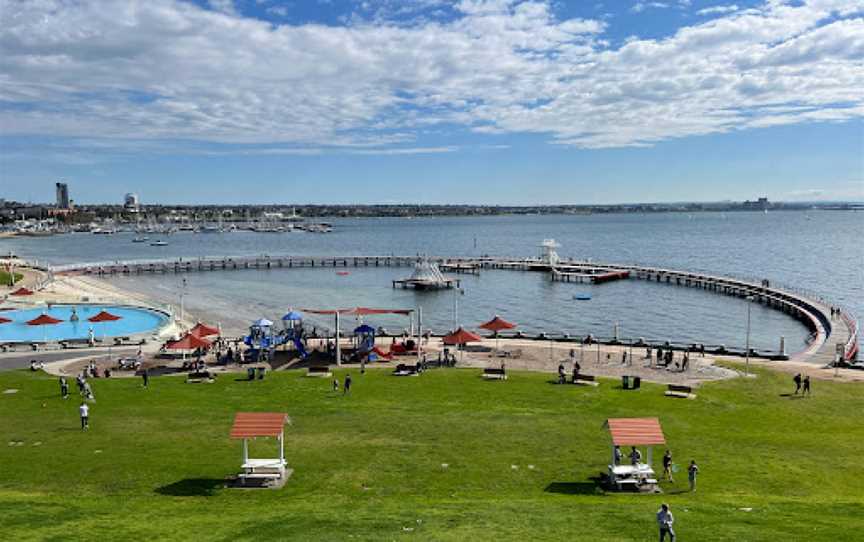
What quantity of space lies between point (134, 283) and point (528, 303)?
62849mm

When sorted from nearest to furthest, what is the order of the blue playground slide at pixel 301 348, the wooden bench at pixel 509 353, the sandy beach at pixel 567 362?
the sandy beach at pixel 567 362 → the blue playground slide at pixel 301 348 → the wooden bench at pixel 509 353

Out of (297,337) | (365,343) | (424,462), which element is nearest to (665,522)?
(424,462)

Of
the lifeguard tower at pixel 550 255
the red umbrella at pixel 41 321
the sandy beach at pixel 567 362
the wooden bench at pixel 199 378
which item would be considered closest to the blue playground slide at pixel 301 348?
the sandy beach at pixel 567 362

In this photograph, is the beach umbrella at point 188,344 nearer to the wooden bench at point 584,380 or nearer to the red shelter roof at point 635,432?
the wooden bench at point 584,380

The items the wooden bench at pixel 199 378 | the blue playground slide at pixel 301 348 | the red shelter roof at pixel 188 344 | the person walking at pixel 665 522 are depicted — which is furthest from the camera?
the blue playground slide at pixel 301 348

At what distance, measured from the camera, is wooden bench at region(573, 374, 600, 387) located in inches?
1383

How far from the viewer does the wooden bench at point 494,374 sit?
3669cm

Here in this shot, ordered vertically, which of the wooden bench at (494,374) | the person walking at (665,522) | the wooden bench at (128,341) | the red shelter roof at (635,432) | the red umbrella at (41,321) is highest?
the red shelter roof at (635,432)

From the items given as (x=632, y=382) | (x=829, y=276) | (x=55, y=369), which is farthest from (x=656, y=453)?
(x=829, y=276)

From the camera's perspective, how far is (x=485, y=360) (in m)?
42.7

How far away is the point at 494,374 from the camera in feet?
122

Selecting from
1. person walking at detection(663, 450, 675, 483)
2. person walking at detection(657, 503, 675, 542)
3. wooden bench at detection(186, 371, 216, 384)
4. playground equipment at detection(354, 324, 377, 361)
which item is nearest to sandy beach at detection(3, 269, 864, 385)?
playground equipment at detection(354, 324, 377, 361)

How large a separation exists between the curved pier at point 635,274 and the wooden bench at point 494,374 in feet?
69.9

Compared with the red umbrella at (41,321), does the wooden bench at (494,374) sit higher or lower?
lower
